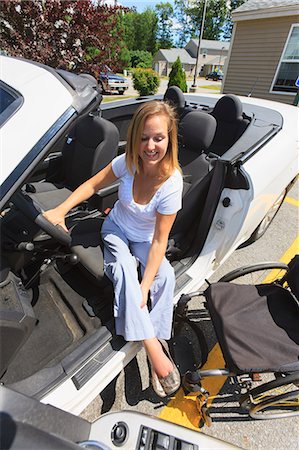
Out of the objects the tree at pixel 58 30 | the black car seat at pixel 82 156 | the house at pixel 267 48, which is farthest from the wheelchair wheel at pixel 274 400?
the house at pixel 267 48

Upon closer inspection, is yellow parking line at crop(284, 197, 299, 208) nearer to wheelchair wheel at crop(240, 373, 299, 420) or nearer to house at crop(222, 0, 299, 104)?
wheelchair wheel at crop(240, 373, 299, 420)

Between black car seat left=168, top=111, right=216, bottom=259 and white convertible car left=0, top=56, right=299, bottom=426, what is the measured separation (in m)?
0.01

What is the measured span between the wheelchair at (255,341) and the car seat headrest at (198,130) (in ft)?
3.90

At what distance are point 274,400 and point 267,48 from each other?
10738 millimetres

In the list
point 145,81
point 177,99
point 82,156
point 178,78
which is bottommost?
point 145,81

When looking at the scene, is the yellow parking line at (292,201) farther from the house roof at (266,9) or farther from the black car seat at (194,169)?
the house roof at (266,9)

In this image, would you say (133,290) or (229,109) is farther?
(229,109)

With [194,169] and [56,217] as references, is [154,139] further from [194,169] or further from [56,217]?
[194,169]

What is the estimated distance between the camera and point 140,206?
165 cm

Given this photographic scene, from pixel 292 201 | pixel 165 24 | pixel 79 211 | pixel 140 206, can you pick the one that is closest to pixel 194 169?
pixel 140 206

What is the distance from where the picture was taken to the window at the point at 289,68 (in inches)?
332

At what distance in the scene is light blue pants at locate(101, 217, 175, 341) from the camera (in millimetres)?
1452

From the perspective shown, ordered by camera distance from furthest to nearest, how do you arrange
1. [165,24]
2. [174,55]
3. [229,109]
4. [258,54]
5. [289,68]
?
[165,24] → [174,55] → [258,54] → [289,68] → [229,109]

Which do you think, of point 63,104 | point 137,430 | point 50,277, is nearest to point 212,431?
point 137,430
